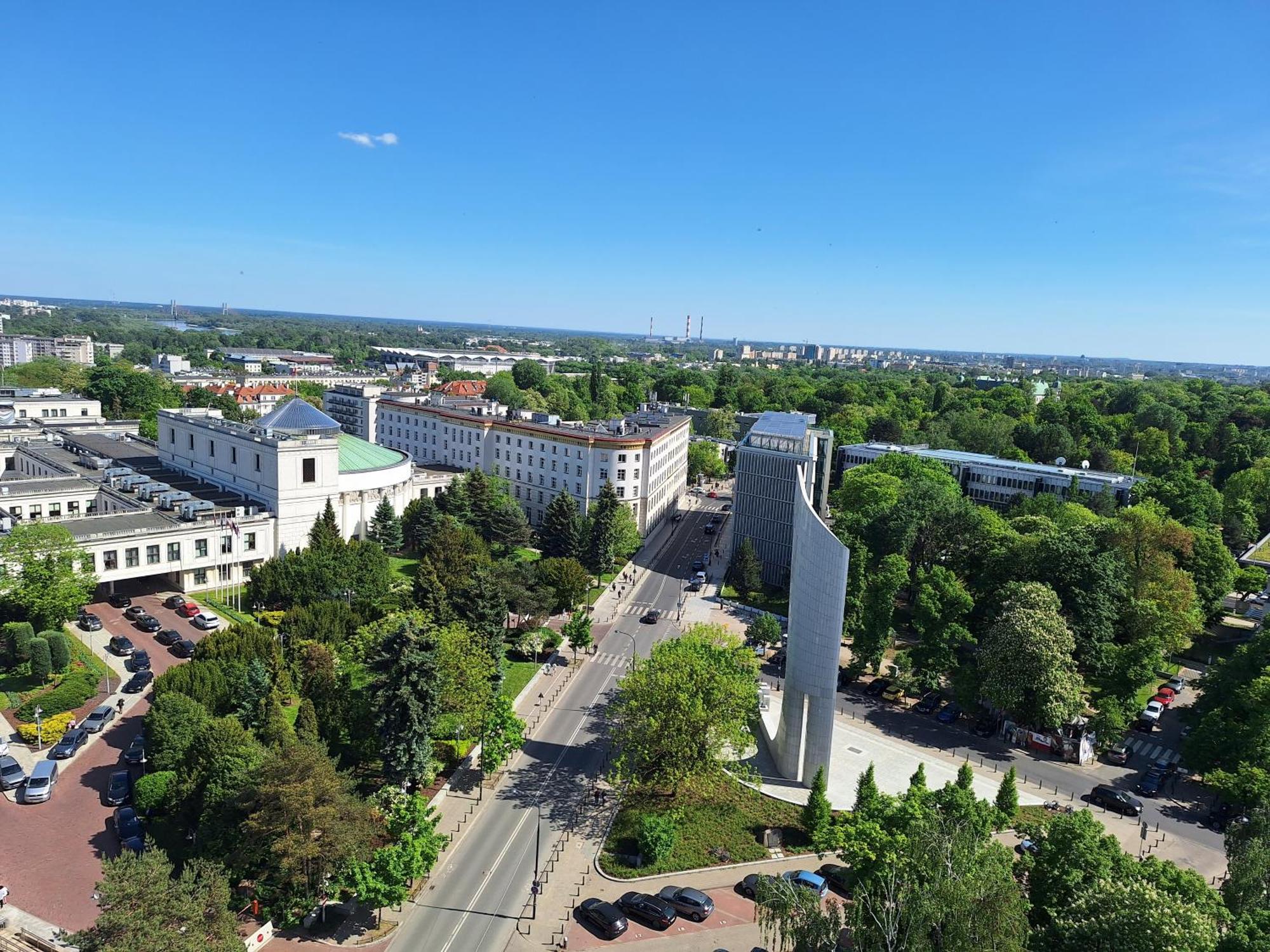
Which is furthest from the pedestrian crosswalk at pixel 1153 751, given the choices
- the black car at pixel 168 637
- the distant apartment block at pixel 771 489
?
the black car at pixel 168 637

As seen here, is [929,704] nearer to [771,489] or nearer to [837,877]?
[837,877]

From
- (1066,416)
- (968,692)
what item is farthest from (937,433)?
(968,692)

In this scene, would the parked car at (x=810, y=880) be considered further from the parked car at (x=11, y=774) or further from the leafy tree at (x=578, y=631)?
the parked car at (x=11, y=774)

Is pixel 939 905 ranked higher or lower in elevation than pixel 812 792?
higher

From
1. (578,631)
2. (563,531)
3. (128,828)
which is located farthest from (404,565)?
(128,828)

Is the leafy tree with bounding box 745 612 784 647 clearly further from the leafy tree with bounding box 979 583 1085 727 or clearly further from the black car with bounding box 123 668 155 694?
the black car with bounding box 123 668 155 694

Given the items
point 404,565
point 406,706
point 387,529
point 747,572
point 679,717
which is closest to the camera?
point 406,706

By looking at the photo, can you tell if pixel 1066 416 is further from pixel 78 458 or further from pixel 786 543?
pixel 78 458
